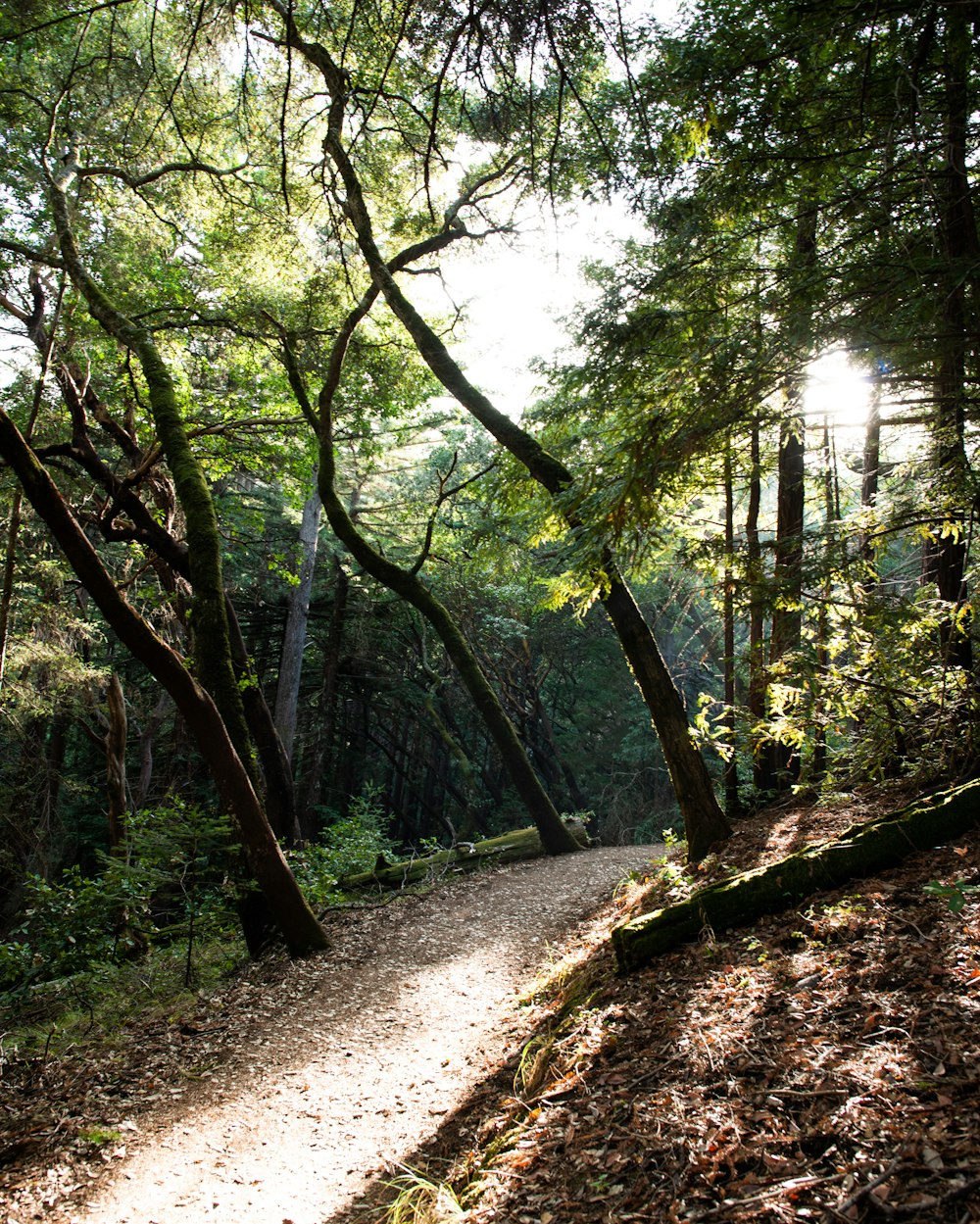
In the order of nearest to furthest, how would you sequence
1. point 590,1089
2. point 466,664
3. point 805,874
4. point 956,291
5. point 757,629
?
point 590,1089 → point 956,291 → point 805,874 → point 757,629 → point 466,664

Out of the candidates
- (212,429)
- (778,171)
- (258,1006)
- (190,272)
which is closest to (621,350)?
(778,171)

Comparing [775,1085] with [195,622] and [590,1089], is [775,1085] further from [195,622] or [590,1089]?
[195,622]

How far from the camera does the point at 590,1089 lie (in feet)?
10.1

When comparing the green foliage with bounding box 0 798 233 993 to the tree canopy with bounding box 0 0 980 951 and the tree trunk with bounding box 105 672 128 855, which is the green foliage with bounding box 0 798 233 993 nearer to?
the tree canopy with bounding box 0 0 980 951

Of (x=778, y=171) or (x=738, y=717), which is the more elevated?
(x=778, y=171)

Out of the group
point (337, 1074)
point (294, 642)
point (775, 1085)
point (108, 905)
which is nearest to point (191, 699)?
point (108, 905)

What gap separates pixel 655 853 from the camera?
11.0 metres

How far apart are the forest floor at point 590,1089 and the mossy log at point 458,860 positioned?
374 cm

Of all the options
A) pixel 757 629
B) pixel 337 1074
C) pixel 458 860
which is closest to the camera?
pixel 337 1074

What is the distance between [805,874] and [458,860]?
24.0 feet

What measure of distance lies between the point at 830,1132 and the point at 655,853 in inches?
364

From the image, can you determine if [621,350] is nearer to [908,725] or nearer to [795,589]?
[795,589]

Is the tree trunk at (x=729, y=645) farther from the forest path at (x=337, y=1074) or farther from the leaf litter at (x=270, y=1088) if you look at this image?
the leaf litter at (x=270, y=1088)

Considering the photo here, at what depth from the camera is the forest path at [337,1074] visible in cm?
326
